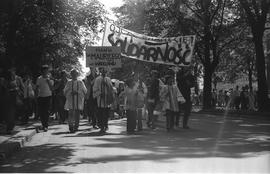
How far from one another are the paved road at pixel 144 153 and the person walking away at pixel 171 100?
1562mm

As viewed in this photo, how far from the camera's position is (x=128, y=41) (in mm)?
19047

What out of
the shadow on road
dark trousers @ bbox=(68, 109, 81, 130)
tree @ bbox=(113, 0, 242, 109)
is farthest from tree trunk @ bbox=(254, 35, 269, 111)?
the shadow on road

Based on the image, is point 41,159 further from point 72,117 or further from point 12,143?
point 72,117

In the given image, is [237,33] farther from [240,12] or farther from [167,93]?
[167,93]

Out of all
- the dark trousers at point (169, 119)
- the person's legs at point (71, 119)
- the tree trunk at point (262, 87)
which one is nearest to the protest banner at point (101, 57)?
the person's legs at point (71, 119)

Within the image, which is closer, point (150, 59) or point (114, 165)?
point (114, 165)

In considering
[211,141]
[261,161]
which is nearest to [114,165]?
[261,161]

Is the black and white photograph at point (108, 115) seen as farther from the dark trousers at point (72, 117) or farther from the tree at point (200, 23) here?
the tree at point (200, 23)

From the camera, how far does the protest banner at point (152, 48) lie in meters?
19.0

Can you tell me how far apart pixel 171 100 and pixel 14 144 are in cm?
619

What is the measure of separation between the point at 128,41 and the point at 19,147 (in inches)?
323

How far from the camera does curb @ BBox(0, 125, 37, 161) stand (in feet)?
33.7

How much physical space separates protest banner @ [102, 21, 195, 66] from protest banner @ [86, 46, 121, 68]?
68.8 inches

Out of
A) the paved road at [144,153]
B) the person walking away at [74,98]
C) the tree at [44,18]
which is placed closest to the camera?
the paved road at [144,153]
